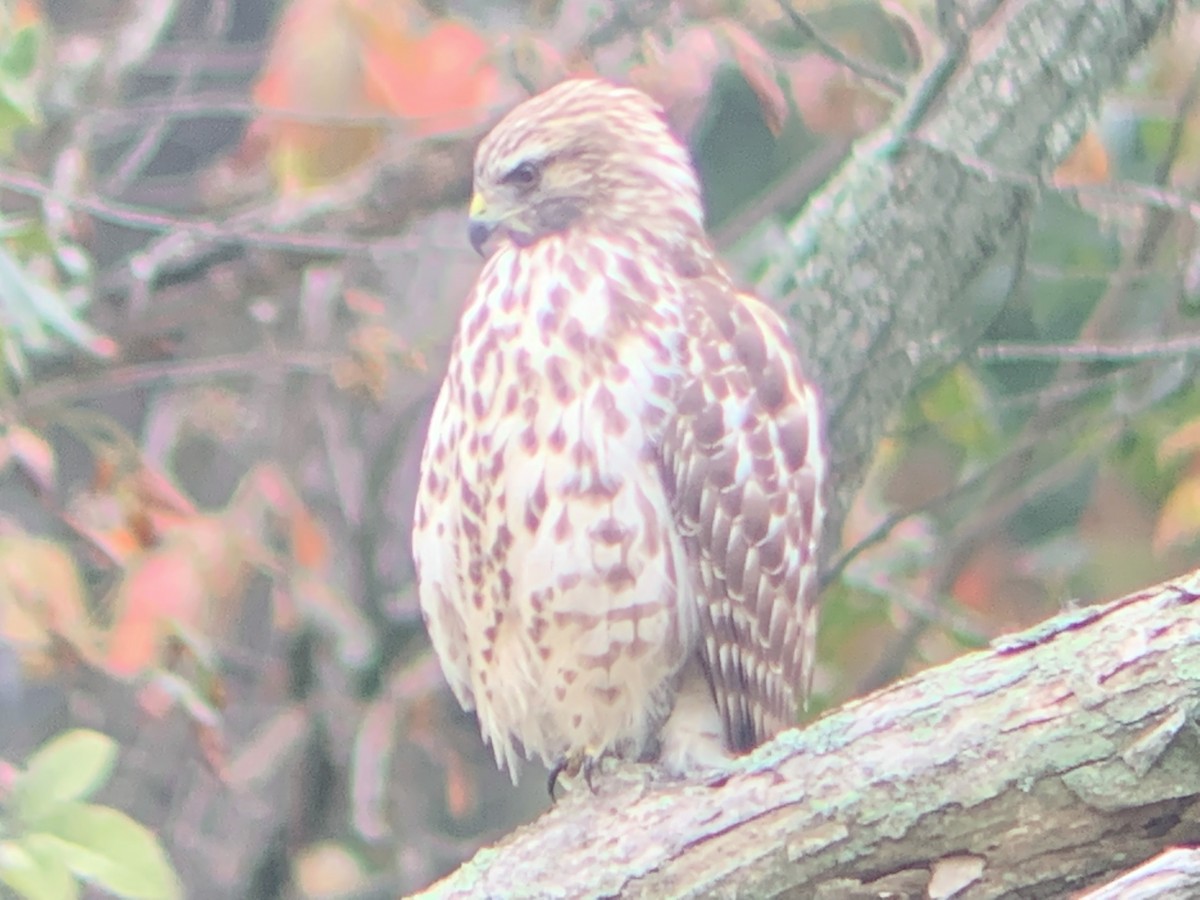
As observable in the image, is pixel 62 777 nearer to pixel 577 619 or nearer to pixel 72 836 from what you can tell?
pixel 72 836

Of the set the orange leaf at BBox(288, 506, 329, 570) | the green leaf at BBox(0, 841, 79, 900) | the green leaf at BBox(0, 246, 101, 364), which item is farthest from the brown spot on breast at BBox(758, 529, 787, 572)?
the orange leaf at BBox(288, 506, 329, 570)

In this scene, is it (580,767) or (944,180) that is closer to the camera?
(580,767)

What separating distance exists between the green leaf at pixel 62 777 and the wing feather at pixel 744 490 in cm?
78

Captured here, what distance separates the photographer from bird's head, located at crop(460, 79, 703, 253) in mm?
2422

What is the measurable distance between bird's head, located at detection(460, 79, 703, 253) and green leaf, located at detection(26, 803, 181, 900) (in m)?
0.89

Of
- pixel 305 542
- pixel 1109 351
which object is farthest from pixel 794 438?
pixel 305 542

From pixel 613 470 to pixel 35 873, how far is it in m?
0.86

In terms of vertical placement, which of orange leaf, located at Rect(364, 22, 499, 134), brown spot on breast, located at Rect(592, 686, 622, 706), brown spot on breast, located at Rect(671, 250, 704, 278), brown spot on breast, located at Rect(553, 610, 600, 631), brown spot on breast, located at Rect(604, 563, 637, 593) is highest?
orange leaf, located at Rect(364, 22, 499, 134)

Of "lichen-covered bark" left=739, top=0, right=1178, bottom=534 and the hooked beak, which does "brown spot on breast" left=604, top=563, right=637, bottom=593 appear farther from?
"lichen-covered bark" left=739, top=0, right=1178, bottom=534

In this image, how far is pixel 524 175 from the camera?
2.42 metres

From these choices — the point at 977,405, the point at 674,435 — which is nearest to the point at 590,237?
the point at 674,435

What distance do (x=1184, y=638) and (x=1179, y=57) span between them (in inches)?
82.0

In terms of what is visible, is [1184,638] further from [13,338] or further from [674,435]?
[13,338]

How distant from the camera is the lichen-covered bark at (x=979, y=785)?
5.91 feet
